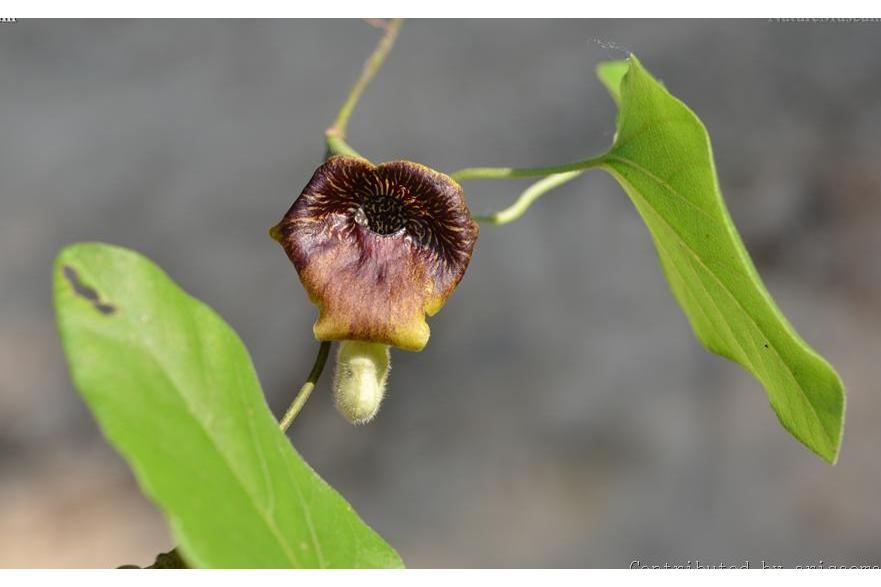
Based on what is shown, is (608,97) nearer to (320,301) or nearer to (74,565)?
(74,565)

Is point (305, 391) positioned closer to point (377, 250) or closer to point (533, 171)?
point (377, 250)

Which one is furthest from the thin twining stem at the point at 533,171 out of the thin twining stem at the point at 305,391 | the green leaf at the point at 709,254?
the thin twining stem at the point at 305,391

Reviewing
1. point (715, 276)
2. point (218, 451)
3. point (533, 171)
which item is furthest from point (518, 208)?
point (218, 451)

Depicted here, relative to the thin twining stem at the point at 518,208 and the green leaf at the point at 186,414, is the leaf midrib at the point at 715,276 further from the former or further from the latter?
the green leaf at the point at 186,414

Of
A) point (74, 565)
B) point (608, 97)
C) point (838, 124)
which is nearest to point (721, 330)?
point (74, 565)

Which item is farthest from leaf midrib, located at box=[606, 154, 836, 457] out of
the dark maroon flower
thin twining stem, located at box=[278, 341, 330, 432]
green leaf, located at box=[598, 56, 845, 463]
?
thin twining stem, located at box=[278, 341, 330, 432]

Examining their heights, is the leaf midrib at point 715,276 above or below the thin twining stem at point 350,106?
below

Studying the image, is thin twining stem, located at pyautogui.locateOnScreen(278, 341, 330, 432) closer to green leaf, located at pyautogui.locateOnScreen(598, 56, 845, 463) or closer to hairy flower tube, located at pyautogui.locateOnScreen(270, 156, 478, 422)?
hairy flower tube, located at pyautogui.locateOnScreen(270, 156, 478, 422)
